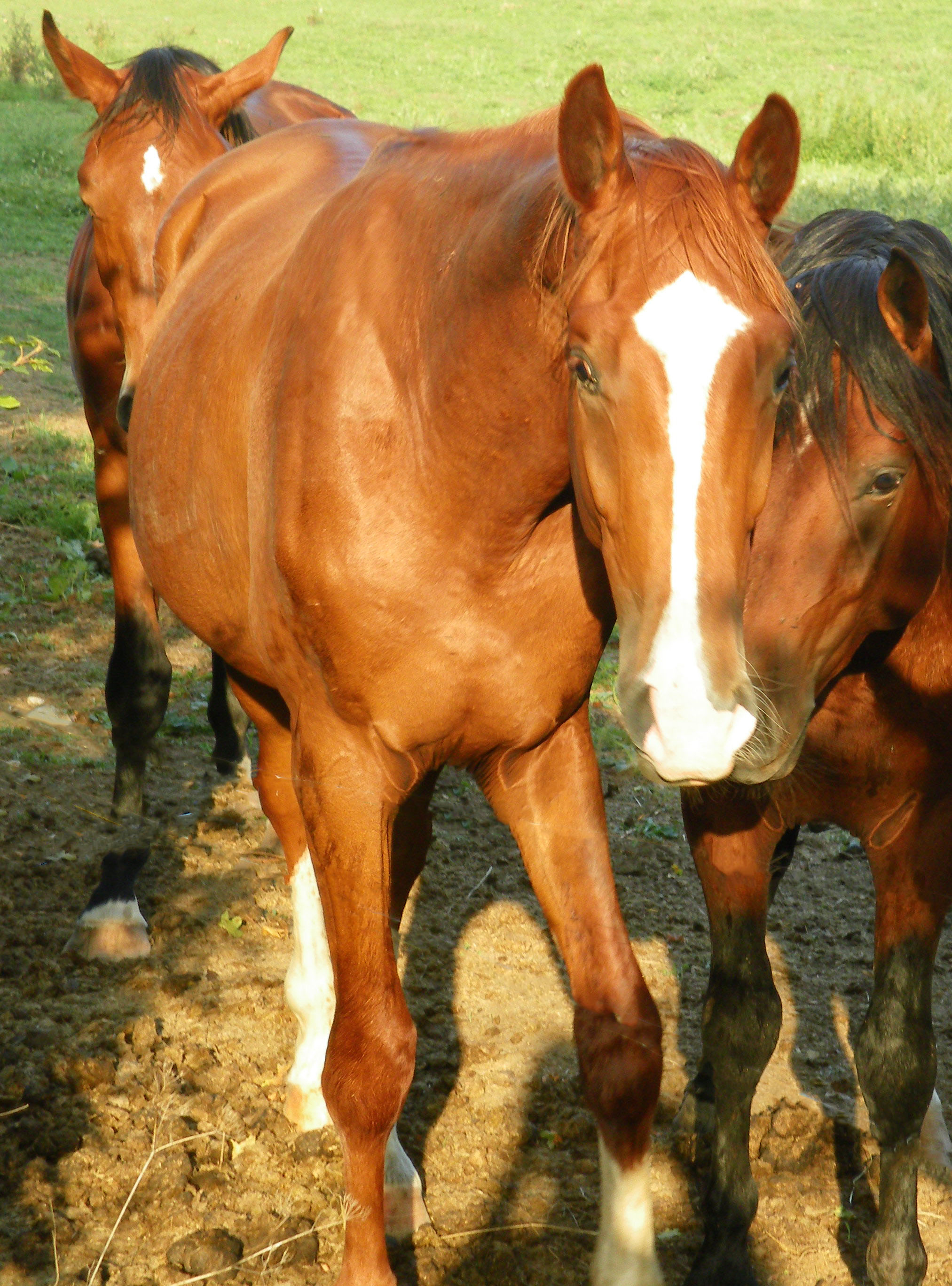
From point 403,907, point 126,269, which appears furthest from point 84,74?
point 403,907

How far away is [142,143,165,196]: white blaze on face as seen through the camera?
429cm

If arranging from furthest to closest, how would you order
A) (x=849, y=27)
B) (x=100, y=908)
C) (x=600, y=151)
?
(x=849, y=27), (x=100, y=908), (x=600, y=151)

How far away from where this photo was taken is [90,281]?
15.0 ft

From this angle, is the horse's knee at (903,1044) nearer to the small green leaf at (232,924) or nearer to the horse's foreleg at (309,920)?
the horse's foreleg at (309,920)

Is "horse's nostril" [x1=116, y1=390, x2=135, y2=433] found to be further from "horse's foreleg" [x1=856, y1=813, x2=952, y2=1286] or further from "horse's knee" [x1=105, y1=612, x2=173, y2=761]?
"horse's foreleg" [x1=856, y1=813, x2=952, y2=1286]

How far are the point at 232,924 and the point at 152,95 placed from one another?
2783mm

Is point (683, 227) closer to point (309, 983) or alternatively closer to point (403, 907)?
point (403, 907)

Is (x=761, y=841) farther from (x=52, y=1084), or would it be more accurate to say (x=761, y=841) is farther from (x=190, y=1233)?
(x=52, y=1084)

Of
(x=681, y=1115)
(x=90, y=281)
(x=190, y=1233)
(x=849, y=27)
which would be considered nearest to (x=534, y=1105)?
(x=681, y=1115)

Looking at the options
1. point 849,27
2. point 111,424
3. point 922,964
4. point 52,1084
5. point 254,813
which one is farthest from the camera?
point 849,27

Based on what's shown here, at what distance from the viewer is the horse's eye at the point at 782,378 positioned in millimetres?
1840

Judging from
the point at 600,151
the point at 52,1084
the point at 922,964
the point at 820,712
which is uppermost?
the point at 600,151

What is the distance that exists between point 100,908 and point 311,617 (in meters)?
1.86

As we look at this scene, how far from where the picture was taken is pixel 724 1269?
2650 millimetres
